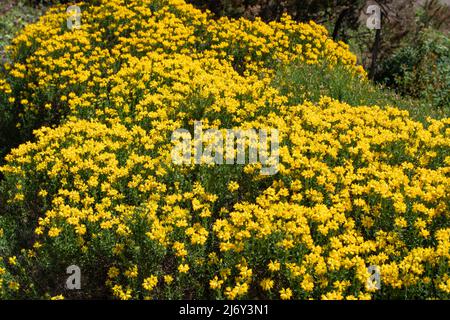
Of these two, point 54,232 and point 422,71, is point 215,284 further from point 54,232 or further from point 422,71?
point 422,71

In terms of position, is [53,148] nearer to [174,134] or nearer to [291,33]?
[174,134]

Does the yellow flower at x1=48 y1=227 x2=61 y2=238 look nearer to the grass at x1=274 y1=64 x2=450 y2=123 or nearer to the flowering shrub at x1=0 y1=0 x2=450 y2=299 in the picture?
the flowering shrub at x1=0 y1=0 x2=450 y2=299

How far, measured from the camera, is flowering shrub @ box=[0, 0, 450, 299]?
4156 millimetres

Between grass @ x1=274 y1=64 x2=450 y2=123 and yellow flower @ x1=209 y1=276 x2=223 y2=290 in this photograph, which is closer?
yellow flower @ x1=209 y1=276 x2=223 y2=290

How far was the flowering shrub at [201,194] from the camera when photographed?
4.16m

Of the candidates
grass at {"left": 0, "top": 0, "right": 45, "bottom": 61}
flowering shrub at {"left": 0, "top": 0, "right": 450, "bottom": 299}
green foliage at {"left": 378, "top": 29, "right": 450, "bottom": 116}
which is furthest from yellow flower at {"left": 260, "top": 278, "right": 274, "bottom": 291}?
grass at {"left": 0, "top": 0, "right": 45, "bottom": 61}

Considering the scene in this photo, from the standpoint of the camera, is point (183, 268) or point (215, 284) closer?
point (215, 284)

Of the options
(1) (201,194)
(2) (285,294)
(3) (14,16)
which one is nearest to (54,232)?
(1) (201,194)

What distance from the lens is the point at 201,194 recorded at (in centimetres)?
480

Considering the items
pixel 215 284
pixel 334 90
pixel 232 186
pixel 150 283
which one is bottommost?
pixel 150 283

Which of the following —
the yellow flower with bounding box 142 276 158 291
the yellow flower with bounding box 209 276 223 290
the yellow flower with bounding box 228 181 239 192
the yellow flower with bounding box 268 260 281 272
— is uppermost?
the yellow flower with bounding box 228 181 239 192

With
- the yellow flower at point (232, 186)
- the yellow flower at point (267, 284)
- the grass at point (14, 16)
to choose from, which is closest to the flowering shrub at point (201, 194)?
the yellow flower at point (267, 284)

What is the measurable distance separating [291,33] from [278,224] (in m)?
5.10

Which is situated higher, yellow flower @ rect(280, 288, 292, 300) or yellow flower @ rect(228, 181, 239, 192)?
yellow flower @ rect(228, 181, 239, 192)
